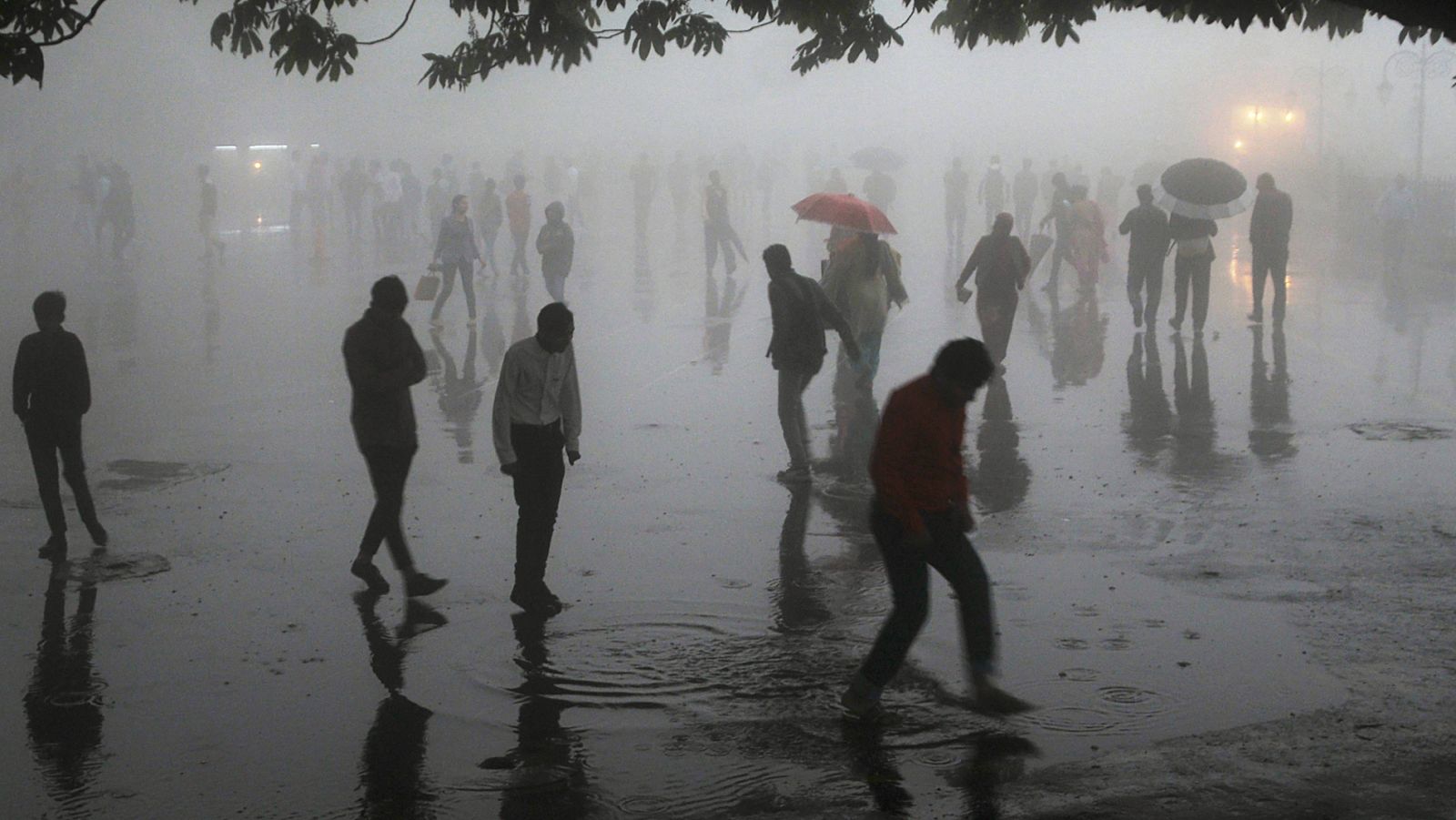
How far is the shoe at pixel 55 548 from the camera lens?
871cm

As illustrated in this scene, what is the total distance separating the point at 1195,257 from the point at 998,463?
781cm

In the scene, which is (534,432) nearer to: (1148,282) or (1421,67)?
(1148,282)

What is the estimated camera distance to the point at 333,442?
40.4 feet

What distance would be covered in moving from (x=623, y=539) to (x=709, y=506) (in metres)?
0.99

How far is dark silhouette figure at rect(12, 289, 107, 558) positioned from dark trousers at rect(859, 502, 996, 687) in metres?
4.87

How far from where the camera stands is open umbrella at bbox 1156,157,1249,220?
1794cm

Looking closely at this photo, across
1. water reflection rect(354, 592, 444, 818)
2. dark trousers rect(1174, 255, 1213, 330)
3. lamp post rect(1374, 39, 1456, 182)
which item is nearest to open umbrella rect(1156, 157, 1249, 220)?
dark trousers rect(1174, 255, 1213, 330)

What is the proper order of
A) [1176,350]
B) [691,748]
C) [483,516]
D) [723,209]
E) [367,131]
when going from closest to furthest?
1. [691,748]
2. [483,516]
3. [1176,350]
4. [723,209]
5. [367,131]

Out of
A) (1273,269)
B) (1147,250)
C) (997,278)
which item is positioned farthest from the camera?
(1273,269)

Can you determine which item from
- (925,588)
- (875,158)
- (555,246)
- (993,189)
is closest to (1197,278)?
(555,246)

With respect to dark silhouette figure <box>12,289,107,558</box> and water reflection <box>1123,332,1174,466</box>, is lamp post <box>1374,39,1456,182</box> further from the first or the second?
dark silhouette figure <box>12,289,107,558</box>

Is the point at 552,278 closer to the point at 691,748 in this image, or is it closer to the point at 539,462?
the point at 539,462

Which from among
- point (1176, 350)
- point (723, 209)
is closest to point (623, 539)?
point (1176, 350)

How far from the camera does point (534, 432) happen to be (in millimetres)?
7645
